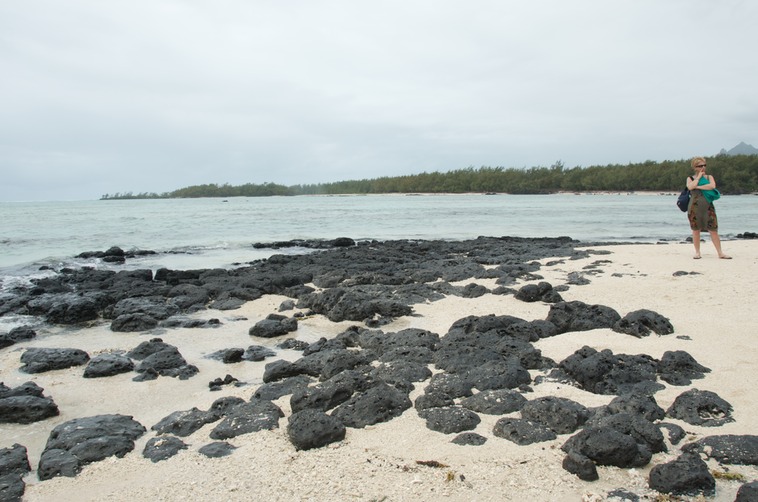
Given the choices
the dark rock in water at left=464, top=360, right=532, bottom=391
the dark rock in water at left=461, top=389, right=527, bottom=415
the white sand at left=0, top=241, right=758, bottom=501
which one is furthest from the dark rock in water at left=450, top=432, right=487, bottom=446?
the dark rock in water at left=464, top=360, right=532, bottom=391

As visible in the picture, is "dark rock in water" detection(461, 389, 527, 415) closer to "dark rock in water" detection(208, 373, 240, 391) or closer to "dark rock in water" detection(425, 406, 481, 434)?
"dark rock in water" detection(425, 406, 481, 434)

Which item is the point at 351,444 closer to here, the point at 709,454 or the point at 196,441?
the point at 196,441

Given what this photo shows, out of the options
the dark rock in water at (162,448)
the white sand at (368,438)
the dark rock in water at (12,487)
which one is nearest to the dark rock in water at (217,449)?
the white sand at (368,438)

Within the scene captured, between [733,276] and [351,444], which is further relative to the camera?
[733,276]

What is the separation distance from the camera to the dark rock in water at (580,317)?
6844mm

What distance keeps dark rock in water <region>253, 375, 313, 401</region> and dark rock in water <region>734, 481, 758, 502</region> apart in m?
3.49

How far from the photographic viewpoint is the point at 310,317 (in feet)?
28.9

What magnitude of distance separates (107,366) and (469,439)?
4255mm

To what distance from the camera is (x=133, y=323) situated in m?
8.43

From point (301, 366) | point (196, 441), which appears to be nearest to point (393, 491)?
point (196, 441)

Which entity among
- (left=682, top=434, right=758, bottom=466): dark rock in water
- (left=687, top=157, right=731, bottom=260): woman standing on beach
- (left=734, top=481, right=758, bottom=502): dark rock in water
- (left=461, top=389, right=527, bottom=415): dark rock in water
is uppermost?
(left=687, top=157, right=731, bottom=260): woman standing on beach

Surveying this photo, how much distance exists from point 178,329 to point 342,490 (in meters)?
5.75

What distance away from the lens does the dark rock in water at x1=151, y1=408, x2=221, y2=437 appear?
14.5 feet

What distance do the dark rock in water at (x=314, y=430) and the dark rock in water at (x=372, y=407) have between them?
0.21 m
